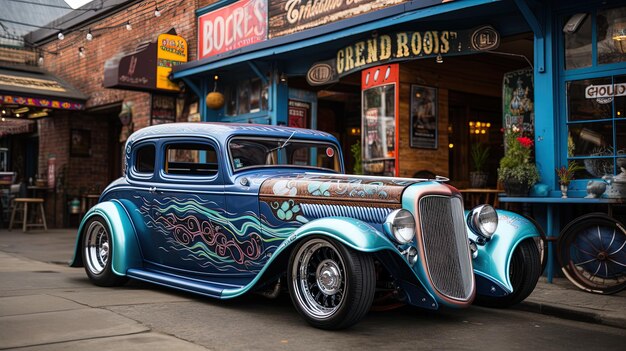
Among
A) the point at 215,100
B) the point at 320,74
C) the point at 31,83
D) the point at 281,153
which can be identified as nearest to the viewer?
the point at 281,153

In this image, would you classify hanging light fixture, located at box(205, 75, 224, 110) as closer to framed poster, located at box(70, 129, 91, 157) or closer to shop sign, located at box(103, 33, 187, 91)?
shop sign, located at box(103, 33, 187, 91)

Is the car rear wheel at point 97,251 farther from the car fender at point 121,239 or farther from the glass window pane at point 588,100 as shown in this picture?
the glass window pane at point 588,100

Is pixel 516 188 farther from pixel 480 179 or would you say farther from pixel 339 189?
pixel 339 189

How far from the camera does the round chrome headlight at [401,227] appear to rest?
4.48m

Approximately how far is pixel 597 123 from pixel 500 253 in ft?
9.46

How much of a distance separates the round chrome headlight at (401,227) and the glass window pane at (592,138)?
376 cm

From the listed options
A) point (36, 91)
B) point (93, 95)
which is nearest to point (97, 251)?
point (36, 91)

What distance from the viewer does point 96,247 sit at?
6.75m

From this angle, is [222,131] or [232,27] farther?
[232,27]

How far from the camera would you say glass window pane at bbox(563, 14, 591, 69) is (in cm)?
729

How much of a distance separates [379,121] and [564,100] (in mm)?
2686

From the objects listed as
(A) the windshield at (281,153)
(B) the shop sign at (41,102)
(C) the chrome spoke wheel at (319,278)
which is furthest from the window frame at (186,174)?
(B) the shop sign at (41,102)

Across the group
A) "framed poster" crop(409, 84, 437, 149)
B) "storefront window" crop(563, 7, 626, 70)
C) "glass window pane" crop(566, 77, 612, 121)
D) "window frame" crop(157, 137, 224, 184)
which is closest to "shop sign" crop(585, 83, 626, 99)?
"glass window pane" crop(566, 77, 612, 121)

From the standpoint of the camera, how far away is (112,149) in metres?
17.0
